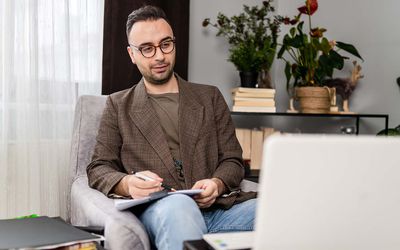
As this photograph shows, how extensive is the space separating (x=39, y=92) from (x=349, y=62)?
68.9 inches

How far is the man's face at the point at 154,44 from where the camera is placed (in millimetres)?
1918

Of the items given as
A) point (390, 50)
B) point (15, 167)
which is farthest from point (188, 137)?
point (390, 50)

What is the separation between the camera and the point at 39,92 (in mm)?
2365

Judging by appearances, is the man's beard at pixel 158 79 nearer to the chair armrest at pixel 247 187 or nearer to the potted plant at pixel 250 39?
the chair armrest at pixel 247 187

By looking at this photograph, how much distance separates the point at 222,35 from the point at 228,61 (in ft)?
0.56

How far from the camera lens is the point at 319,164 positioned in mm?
820

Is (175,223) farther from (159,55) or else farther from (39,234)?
(159,55)

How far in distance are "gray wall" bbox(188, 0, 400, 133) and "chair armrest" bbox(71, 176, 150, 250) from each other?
1.44m

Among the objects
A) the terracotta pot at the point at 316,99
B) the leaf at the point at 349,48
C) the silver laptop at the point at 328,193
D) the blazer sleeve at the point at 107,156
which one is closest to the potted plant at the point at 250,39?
the terracotta pot at the point at 316,99

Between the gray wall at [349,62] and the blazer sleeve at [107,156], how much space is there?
1.18m

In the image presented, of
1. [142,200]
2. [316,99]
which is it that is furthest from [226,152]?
[316,99]

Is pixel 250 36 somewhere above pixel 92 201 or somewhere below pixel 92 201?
above

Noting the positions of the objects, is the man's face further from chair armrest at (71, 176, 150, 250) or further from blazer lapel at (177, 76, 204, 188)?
chair armrest at (71, 176, 150, 250)

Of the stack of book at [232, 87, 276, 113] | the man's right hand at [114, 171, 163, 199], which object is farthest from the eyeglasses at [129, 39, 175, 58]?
the stack of book at [232, 87, 276, 113]
